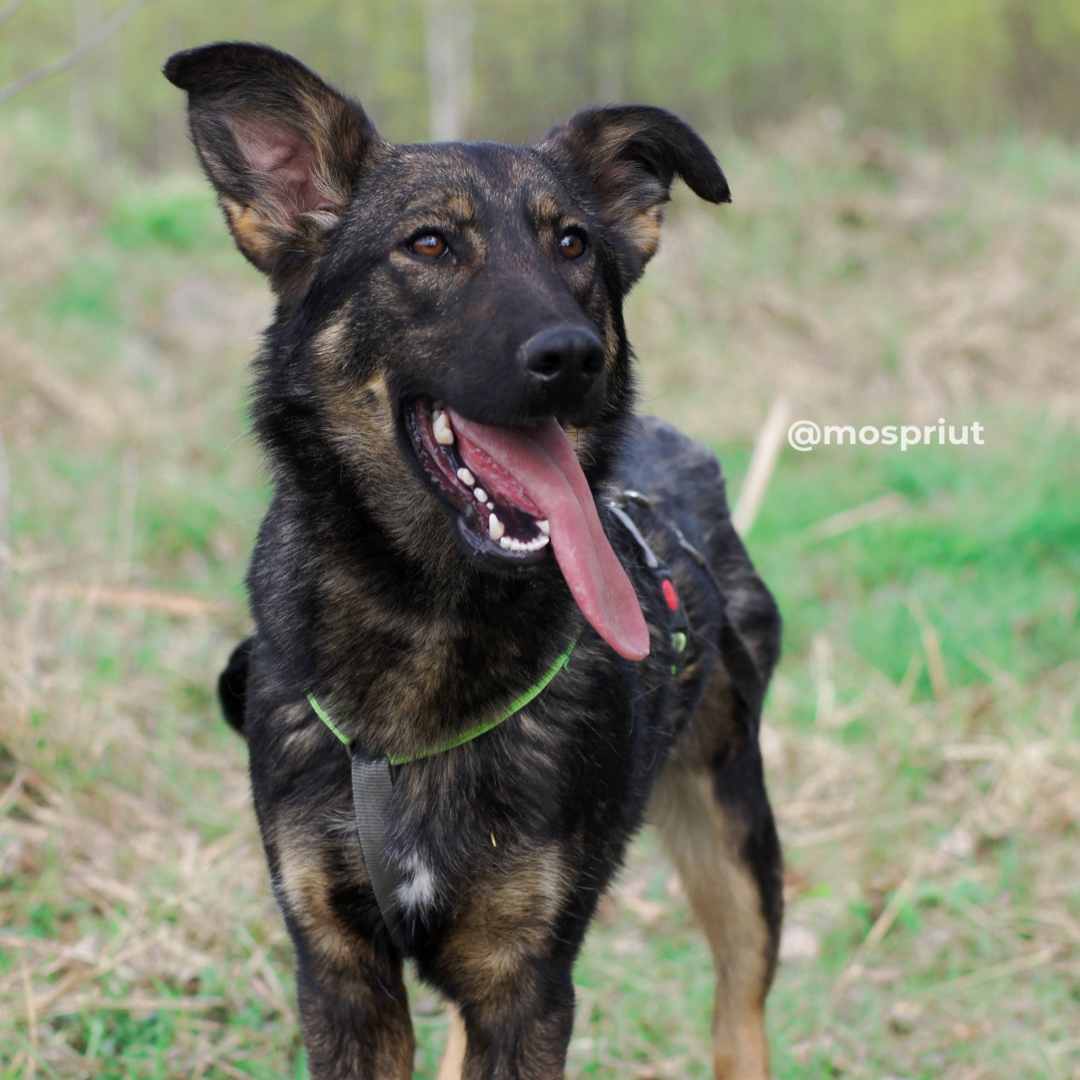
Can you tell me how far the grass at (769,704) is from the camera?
3.71 meters

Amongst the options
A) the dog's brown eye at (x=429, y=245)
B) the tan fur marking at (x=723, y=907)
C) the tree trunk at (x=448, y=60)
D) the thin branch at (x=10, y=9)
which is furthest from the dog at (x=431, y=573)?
the tree trunk at (x=448, y=60)

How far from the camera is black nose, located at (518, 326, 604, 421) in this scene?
2.18 meters

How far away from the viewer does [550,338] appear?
2189 mm

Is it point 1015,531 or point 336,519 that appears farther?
point 1015,531

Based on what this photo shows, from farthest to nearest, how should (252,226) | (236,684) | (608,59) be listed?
(608,59) → (236,684) → (252,226)

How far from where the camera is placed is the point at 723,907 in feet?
11.7

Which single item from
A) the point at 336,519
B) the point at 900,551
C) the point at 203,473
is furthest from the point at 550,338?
the point at 203,473

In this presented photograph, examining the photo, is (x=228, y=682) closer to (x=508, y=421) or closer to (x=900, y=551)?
(x=508, y=421)

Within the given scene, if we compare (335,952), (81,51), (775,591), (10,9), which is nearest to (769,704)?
(775,591)

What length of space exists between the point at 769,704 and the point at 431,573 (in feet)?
12.1

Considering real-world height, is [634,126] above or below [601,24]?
above

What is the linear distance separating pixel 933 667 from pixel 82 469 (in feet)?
16.9

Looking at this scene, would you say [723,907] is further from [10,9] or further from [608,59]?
[608,59]

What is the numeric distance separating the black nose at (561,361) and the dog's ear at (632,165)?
83 cm
